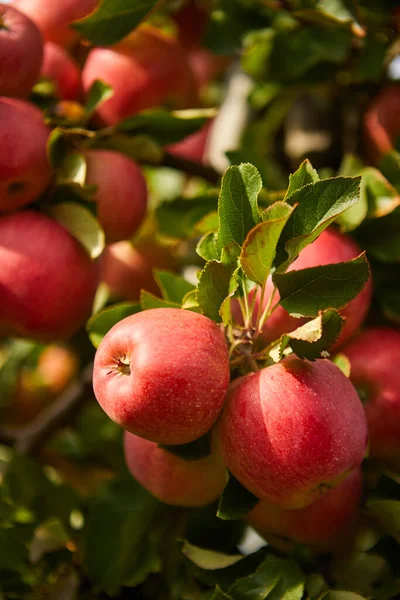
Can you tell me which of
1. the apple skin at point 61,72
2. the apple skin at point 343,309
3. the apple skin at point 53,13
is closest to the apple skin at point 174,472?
the apple skin at point 343,309

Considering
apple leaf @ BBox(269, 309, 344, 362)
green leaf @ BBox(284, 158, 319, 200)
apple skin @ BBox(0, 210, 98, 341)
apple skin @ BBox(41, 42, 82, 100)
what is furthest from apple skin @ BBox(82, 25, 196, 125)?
apple leaf @ BBox(269, 309, 344, 362)

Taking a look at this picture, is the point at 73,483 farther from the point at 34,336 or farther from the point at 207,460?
the point at 207,460

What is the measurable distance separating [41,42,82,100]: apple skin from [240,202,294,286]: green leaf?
542mm

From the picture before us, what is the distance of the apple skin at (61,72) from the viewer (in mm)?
1075

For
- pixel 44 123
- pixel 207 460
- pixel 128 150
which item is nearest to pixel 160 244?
pixel 128 150

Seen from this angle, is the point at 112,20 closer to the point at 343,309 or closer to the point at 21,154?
the point at 21,154

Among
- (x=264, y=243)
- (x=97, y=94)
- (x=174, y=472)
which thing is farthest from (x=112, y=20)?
(x=174, y=472)

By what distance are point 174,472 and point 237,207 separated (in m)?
0.34

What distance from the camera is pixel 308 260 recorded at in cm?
90

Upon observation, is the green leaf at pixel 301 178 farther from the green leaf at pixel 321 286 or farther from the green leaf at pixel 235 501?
the green leaf at pixel 235 501

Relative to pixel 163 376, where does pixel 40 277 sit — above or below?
below

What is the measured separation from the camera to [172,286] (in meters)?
0.90

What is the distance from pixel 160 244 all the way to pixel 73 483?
56 centimetres

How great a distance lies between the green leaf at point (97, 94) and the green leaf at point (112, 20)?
6cm
